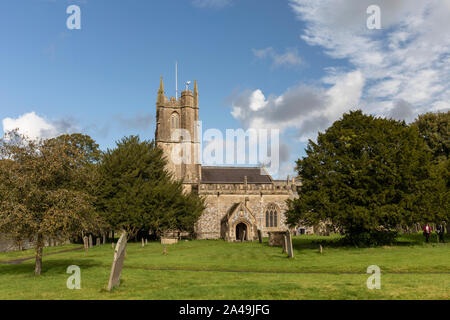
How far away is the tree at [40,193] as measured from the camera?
50.5 feet

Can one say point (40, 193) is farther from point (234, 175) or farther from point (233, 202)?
point (234, 175)

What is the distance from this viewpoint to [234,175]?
55969mm

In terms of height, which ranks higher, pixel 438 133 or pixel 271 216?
pixel 438 133

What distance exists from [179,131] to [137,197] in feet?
79.1

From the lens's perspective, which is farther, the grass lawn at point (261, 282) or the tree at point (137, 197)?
the tree at point (137, 197)

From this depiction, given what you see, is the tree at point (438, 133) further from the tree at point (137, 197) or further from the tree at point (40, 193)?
the tree at point (40, 193)

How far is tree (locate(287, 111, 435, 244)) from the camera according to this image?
79.8ft

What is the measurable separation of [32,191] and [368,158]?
21.7 metres

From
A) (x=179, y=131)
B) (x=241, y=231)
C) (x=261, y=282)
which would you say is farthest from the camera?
(x=179, y=131)

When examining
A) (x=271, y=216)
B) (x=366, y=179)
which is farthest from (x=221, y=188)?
(x=366, y=179)

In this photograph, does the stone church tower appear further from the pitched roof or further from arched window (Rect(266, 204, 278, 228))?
arched window (Rect(266, 204, 278, 228))

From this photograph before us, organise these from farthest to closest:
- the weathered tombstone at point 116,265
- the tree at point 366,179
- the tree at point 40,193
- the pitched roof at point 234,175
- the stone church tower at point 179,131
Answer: the stone church tower at point 179,131, the pitched roof at point 234,175, the tree at point 366,179, the tree at point 40,193, the weathered tombstone at point 116,265

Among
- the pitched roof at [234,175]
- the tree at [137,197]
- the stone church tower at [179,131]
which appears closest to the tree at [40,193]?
the tree at [137,197]

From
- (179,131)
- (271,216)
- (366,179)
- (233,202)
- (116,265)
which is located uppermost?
(179,131)
